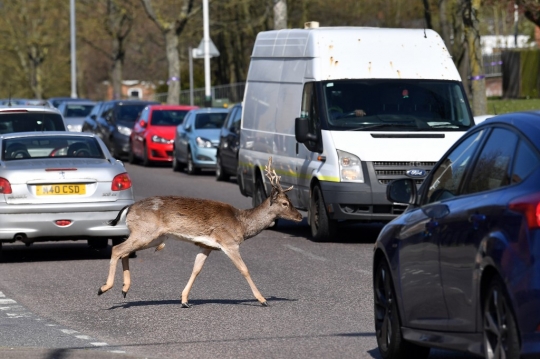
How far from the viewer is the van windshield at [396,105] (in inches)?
650

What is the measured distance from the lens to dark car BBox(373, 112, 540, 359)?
232 inches

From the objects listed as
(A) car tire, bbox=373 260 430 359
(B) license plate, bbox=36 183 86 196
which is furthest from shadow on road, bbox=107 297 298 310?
(B) license plate, bbox=36 183 86 196

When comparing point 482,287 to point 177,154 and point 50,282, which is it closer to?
point 50,282

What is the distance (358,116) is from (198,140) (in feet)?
49.0

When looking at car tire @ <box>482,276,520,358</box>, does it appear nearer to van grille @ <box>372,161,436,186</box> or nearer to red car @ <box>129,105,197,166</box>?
van grille @ <box>372,161,436,186</box>

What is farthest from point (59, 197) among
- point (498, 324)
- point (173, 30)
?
point (173, 30)

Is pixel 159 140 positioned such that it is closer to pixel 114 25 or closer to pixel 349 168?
pixel 349 168

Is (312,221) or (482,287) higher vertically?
(482,287)

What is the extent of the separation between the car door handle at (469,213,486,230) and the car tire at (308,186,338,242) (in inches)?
385

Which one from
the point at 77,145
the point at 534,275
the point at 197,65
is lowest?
the point at 197,65

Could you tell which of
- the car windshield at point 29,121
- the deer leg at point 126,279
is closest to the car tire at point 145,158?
the car windshield at point 29,121

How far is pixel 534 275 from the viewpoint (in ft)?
19.0

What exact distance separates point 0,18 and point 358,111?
7510 centimetres

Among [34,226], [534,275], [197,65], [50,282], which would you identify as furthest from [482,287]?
[197,65]
